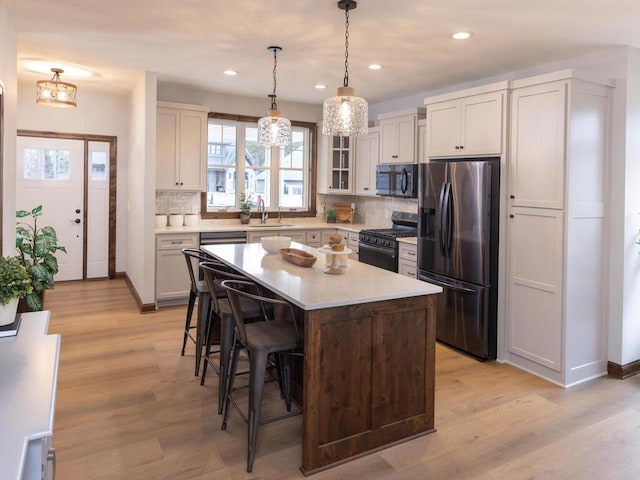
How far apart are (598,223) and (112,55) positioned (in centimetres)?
445

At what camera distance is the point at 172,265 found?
17.3 ft

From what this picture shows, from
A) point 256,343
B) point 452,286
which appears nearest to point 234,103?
point 452,286

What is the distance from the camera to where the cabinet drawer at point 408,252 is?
183 inches

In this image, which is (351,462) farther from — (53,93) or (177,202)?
(53,93)

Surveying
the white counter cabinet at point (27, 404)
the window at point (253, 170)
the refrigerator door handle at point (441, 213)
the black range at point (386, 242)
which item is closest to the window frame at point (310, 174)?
the window at point (253, 170)

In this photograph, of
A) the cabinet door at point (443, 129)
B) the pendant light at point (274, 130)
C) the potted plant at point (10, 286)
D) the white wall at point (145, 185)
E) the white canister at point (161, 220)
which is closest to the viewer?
the potted plant at point (10, 286)

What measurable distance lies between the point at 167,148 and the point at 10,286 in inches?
149

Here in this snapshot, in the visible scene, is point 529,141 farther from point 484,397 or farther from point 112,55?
point 112,55

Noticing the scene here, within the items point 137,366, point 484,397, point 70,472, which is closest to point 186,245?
point 137,366

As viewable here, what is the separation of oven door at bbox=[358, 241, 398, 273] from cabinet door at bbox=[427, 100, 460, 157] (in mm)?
1154

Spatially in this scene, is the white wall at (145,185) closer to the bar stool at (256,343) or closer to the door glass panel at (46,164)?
the door glass panel at (46,164)

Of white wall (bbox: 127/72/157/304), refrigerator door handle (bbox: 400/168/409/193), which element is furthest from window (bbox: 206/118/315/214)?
refrigerator door handle (bbox: 400/168/409/193)

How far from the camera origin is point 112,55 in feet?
14.2

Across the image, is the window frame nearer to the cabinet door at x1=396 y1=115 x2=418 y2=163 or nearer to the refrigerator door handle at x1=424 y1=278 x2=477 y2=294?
the cabinet door at x1=396 y1=115 x2=418 y2=163
